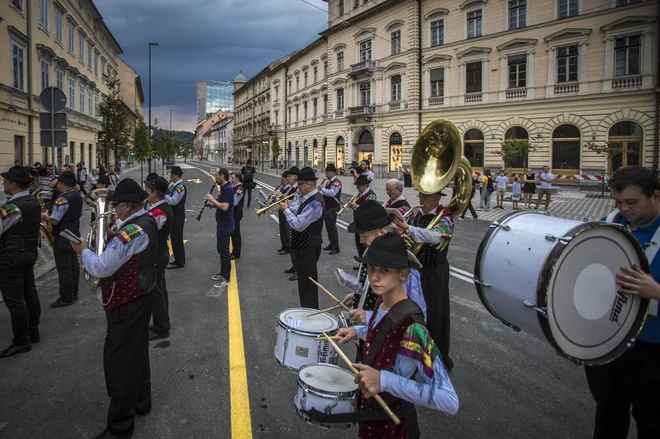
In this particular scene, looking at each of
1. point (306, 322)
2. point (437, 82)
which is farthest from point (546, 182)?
point (437, 82)

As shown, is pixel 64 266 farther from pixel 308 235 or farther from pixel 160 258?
pixel 308 235

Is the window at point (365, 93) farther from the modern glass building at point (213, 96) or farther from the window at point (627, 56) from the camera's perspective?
the modern glass building at point (213, 96)

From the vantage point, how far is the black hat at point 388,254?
6.99 feet

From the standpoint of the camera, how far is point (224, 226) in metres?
7.68

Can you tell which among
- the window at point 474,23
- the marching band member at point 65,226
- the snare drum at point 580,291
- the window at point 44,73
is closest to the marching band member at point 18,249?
the marching band member at point 65,226

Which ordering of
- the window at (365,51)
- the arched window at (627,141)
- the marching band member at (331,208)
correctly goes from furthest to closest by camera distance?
the window at (365,51)
the arched window at (627,141)
the marching band member at (331,208)

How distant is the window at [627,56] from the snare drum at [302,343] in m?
30.6

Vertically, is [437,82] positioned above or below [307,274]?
above

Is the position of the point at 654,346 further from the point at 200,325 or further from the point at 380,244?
the point at 200,325

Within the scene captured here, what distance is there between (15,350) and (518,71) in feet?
109

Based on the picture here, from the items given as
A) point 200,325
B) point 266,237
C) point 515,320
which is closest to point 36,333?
point 200,325

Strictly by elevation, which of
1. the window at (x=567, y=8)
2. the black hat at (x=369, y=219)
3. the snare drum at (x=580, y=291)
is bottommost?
the snare drum at (x=580, y=291)

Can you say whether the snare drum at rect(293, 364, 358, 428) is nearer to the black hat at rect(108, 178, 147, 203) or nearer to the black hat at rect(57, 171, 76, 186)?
the black hat at rect(108, 178, 147, 203)

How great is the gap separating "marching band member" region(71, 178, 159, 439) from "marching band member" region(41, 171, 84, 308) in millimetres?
3256
